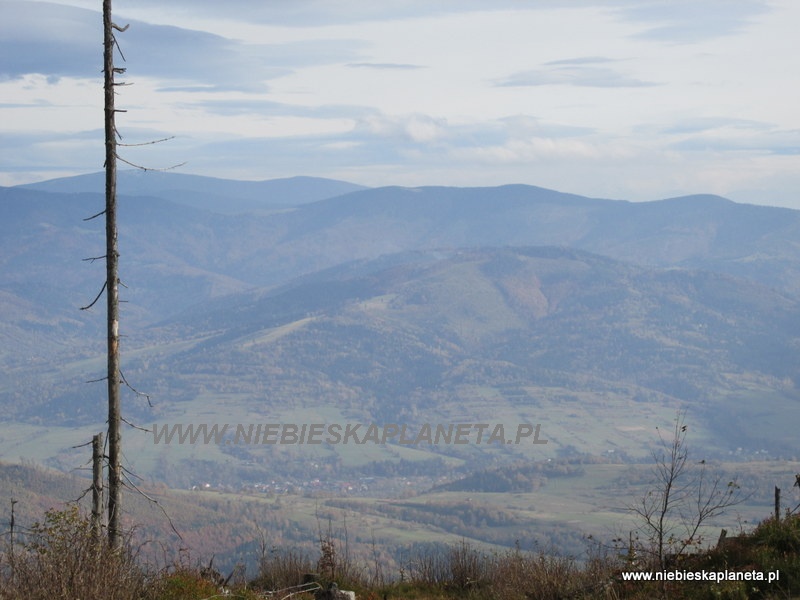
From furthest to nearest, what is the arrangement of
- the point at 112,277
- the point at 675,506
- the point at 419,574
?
the point at 419,574 → the point at 112,277 → the point at 675,506

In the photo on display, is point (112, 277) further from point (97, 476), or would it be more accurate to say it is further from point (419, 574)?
point (419, 574)

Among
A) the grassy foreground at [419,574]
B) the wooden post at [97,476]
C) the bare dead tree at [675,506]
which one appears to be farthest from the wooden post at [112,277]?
the bare dead tree at [675,506]

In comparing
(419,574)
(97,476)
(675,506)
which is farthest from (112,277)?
(675,506)

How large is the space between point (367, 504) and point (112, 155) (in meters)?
118

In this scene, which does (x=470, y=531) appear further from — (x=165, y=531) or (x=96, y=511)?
(x=96, y=511)

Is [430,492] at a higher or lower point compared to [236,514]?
lower

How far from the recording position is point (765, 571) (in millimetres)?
10359

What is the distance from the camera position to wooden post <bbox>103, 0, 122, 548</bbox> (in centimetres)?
1342

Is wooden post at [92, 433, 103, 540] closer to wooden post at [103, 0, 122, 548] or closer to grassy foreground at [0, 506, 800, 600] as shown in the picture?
wooden post at [103, 0, 122, 548]

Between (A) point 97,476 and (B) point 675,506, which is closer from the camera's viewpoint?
(B) point 675,506

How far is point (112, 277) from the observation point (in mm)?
13742

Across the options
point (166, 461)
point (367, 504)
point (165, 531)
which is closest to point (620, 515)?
point (367, 504)

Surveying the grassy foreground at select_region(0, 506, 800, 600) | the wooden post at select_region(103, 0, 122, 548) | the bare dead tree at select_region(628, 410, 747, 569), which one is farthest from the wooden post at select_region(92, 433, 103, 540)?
the bare dead tree at select_region(628, 410, 747, 569)

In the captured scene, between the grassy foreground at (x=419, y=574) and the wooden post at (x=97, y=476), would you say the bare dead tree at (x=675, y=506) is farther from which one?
the wooden post at (x=97, y=476)
